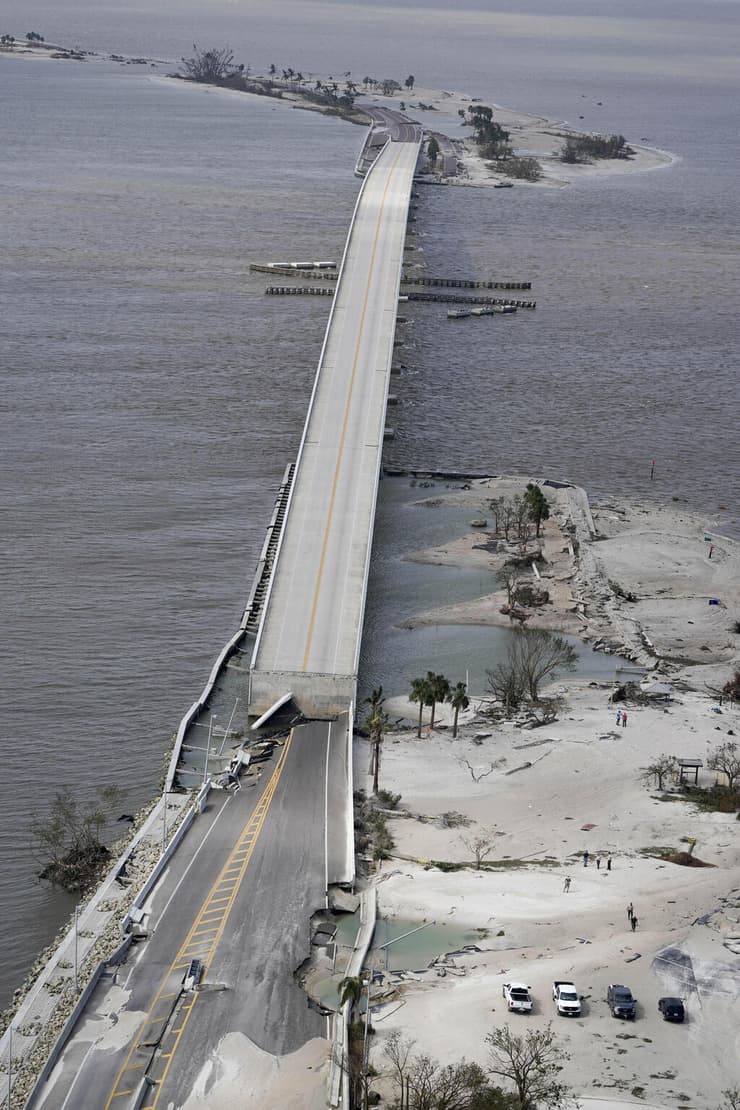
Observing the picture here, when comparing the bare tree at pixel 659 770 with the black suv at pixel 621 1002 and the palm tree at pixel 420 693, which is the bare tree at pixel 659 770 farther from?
the black suv at pixel 621 1002

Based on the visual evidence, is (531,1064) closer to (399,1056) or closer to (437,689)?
(399,1056)

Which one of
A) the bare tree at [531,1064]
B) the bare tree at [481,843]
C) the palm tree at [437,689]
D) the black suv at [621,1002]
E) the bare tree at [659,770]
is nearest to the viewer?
the bare tree at [531,1064]

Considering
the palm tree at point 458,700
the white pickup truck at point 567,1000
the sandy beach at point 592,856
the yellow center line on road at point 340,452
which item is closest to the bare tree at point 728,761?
the sandy beach at point 592,856

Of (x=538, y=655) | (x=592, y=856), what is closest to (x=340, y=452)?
(x=538, y=655)

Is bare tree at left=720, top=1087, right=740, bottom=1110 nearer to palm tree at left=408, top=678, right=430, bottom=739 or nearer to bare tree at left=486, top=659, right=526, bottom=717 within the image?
palm tree at left=408, top=678, right=430, bottom=739

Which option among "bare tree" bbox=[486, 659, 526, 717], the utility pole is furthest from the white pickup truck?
"bare tree" bbox=[486, 659, 526, 717]

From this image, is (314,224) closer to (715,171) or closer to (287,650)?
(715,171)
